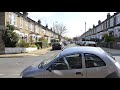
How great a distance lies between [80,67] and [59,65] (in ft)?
1.88

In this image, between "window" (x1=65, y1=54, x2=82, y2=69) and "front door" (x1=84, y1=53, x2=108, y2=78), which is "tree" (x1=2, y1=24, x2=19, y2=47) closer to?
"window" (x1=65, y1=54, x2=82, y2=69)

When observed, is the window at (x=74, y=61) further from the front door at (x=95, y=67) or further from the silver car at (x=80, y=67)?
the front door at (x=95, y=67)

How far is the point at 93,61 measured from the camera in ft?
19.1

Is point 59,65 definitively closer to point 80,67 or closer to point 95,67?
point 80,67

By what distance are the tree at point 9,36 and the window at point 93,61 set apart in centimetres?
2138

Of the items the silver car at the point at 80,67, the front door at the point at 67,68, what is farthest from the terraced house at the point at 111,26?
the front door at the point at 67,68

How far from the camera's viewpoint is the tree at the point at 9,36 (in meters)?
26.1

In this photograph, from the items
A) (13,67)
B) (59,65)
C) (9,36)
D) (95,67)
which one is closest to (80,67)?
(95,67)

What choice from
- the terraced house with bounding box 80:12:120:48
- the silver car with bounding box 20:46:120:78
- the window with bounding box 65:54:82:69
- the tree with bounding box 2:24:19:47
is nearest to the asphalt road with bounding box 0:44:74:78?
the silver car with bounding box 20:46:120:78

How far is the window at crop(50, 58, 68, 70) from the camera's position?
229 inches

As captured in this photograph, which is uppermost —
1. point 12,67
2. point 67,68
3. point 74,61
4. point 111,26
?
point 111,26

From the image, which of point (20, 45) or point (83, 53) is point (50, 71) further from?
point (20, 45)
